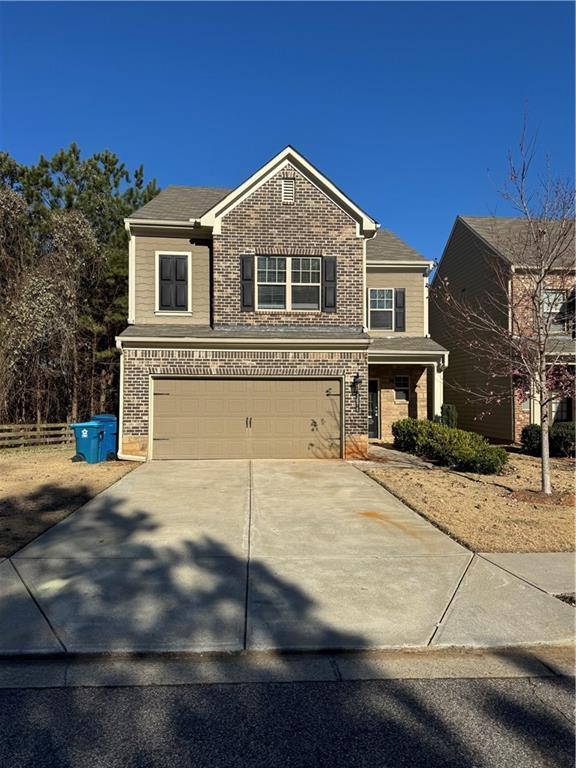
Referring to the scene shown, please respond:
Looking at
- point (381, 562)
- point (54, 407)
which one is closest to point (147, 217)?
point (54, 407)

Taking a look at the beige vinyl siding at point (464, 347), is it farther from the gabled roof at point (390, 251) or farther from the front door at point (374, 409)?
the front door at point (374, 409)

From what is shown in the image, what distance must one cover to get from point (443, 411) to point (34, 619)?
14.8m

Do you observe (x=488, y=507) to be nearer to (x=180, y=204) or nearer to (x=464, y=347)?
(x=180, y=204)

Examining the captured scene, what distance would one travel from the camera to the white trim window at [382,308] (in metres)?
17.8

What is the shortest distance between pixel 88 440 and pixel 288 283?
6337 mm

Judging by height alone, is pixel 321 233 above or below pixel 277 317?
above

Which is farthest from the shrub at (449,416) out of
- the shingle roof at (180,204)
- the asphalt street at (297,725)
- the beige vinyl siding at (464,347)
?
the asphalt street at (297,725)

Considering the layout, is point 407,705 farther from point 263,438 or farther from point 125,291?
point 125,291

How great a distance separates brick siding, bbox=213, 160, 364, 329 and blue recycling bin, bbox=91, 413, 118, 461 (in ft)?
12.1

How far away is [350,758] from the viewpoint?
2693 mm

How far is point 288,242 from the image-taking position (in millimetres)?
13914

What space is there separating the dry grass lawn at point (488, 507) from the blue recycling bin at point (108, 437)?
6.46 meters

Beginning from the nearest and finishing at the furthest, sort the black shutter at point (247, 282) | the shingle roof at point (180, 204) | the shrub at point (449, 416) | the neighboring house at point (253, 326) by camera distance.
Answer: the neighboring house at point (253, 326)
the black shutter at point (247, 282)
the shingle roof at point (180, 204)
the shrub at point (449, 416)

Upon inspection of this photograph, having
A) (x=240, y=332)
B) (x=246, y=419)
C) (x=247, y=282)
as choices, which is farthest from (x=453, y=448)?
(x=247, y=282)
